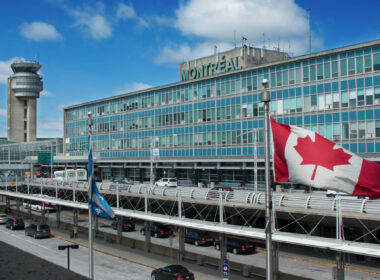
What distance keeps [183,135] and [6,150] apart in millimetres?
78130

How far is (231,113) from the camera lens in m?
74.5

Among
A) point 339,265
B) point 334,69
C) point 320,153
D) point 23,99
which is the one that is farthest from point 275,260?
point 23,99

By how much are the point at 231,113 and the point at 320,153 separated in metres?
61.6

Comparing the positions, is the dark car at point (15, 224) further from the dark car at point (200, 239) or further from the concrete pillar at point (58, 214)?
the dark car at point (200, 239)

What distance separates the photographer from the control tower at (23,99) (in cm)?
17900

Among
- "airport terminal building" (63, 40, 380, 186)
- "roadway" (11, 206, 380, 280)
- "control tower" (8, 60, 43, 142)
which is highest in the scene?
"control tower" (8, 60, 43, 142)

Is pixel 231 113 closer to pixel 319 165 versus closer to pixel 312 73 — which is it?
pixel 312 73

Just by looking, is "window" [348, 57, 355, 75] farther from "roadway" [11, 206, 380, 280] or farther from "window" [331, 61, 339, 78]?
"roadway" [11, 206, 380, 280]

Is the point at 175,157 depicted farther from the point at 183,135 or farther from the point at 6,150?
the point at 6,150

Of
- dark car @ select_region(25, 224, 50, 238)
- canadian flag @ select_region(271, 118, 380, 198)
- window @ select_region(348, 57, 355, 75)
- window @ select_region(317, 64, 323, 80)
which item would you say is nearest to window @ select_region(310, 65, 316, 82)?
window @ select_region(317, 64, 323, 80)

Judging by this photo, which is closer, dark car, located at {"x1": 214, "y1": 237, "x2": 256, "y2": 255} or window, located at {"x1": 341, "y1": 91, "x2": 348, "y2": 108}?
dark car, located at {"x1": 214, "y1": 237, "x2": 256, "y2": 255}

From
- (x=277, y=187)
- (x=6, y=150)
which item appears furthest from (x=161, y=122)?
(x=6, y=150)

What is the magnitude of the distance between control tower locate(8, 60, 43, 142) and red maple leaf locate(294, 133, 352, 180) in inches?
7186

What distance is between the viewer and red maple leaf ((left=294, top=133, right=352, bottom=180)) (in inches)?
507
